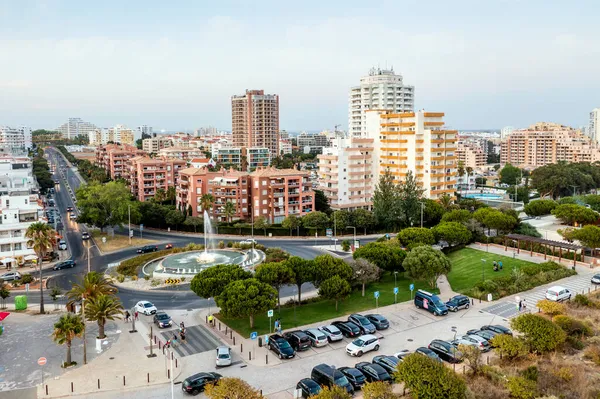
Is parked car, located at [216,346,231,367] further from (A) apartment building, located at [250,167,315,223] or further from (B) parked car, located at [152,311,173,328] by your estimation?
(A) apartment building, located at [250,167,315,223]

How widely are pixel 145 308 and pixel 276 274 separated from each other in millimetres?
13302

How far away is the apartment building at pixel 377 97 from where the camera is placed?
166m

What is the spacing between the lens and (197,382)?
30.6 meters

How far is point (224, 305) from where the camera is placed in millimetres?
38562

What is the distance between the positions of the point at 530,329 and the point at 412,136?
70.7m

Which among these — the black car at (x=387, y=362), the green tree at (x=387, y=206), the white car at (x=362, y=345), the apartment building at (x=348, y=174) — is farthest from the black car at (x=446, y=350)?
the apartment building at (x=348, y=174)

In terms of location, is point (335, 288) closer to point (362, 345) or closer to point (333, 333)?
point (333, 333)

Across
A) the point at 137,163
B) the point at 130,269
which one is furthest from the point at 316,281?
the point at 137,163

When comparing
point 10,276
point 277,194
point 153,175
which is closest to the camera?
point 10,276

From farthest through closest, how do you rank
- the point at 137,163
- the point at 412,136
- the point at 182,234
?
1. the point at 137,163
2. the point at 412,136
3. the point at 182,234

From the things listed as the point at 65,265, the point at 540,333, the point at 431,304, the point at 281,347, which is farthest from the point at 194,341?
the point at 65,265

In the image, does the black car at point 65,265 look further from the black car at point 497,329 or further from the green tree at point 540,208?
the green tree at point 540,208

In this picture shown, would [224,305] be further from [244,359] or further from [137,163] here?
[137,163]

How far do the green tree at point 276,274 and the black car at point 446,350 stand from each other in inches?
536
